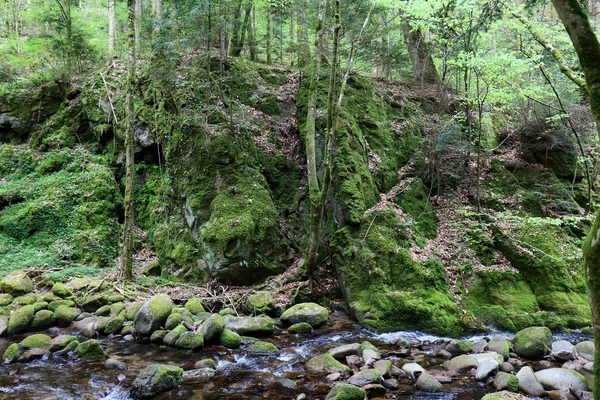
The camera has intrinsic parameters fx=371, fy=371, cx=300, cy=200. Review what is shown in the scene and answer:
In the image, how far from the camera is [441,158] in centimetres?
1215

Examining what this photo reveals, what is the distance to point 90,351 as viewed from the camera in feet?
22.4

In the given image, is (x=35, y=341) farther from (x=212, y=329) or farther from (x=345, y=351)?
(x=345, y=351)

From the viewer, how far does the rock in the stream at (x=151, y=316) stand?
796 centimetres

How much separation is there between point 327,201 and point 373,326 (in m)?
4.05

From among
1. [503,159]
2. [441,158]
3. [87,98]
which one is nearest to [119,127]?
[87,98]

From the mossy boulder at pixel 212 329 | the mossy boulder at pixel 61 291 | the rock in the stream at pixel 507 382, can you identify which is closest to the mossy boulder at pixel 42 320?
the mossy boulder at pixel 61 291

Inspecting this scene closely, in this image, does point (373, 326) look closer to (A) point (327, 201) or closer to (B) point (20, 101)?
(A) point (327, 201)

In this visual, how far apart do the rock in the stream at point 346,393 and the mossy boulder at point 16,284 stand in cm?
854

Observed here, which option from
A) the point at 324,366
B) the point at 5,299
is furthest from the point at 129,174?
the point at 324,366

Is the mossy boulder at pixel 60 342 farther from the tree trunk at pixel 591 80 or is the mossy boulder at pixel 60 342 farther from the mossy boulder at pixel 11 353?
the tree trunk at pixel 591 80

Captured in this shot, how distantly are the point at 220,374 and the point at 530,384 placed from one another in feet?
16.3

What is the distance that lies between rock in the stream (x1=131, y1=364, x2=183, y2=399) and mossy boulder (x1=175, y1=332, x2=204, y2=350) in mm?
1403

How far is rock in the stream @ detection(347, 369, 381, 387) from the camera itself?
580 centimetres

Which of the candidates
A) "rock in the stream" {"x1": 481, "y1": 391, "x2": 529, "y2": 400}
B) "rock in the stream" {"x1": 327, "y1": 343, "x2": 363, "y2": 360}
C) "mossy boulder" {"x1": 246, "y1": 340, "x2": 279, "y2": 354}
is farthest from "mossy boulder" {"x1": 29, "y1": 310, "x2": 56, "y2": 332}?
"rock in the stream" {"x1": 481, "y1": 391, "x2": 529, "y2": 400}
